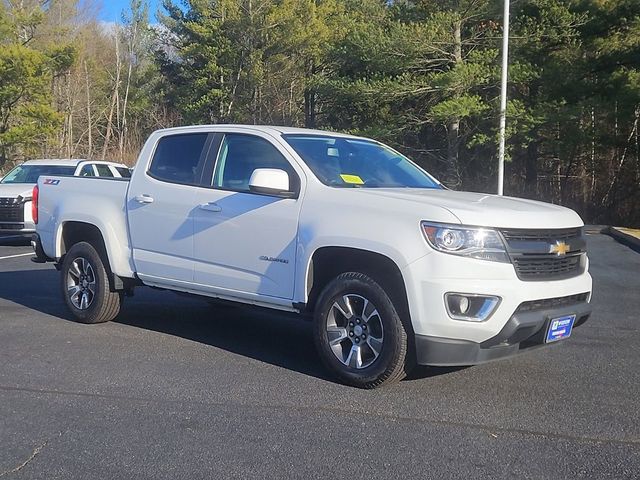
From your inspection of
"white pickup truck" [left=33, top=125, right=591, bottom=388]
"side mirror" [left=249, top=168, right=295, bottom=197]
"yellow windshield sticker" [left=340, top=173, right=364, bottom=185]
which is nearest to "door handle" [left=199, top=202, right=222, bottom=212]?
"white pickup truck" [left=33, top=125, right=591, bottom=388]

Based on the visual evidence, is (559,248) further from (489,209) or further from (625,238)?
(625,238)

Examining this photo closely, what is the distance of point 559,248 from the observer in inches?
214

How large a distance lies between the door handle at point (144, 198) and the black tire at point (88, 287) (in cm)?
85

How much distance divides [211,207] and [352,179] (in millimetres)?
1230

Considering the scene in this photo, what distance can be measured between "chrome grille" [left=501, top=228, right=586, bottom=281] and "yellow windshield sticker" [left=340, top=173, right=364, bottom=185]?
1.43m

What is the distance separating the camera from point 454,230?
507 cm

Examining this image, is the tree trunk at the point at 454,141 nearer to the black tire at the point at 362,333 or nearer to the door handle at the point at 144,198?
the door handle at the point at 144,198

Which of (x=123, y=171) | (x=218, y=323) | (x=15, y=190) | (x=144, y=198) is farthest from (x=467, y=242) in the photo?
(x=123, y=171)

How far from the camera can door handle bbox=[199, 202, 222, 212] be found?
6.37 meters

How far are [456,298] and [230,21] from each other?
117ft

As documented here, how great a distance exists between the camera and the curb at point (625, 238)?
17688mm

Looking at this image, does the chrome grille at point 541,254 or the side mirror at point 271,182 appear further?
the side mirror at point 271,182

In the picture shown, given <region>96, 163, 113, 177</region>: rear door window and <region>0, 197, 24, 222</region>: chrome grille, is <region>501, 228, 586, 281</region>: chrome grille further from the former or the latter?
<region>96, 163, 113, 177</region>: rear door window

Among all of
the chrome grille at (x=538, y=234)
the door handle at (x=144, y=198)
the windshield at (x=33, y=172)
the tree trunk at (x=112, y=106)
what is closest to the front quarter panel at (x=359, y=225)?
the chrome grille at (x=538, y=234)
